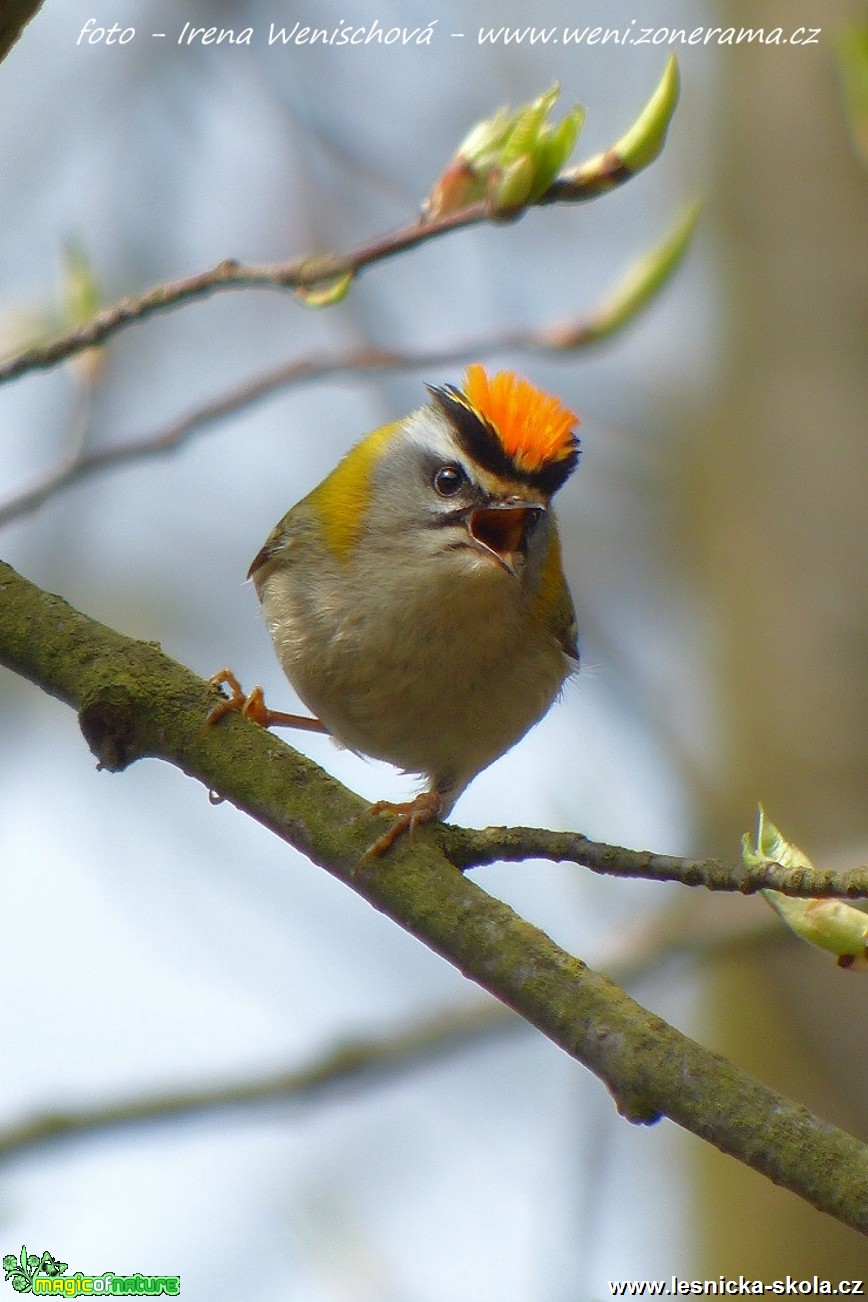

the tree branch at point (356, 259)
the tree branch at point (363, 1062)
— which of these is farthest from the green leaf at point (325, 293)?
the tree branch at point (363, 1062)

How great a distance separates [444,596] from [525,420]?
1.57 ft

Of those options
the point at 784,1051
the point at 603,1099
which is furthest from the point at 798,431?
the point at 603,1099

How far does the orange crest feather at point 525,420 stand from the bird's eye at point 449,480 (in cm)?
13

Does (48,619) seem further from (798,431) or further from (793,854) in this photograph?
(798,431)

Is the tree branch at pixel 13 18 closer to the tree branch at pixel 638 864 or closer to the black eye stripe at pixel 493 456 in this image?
the tree branch at pixel 638 864

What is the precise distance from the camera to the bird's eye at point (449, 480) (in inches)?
128

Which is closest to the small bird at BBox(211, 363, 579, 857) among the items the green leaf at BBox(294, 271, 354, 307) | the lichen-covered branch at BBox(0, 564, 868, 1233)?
the lichen-covered branch at BBox(0, 564, 868, 1233)

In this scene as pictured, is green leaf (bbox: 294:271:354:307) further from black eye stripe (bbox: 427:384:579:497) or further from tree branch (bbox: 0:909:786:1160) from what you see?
tree branch (bbox: 0:909:786:1160)

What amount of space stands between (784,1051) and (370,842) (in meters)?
3.60

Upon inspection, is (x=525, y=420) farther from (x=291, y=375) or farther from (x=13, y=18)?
(x=13, y=18)

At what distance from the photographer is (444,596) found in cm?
311

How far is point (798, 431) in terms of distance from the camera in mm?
5703

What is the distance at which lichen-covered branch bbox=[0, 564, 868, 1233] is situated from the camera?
1.74m

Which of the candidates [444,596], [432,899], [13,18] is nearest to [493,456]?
[444,596]
